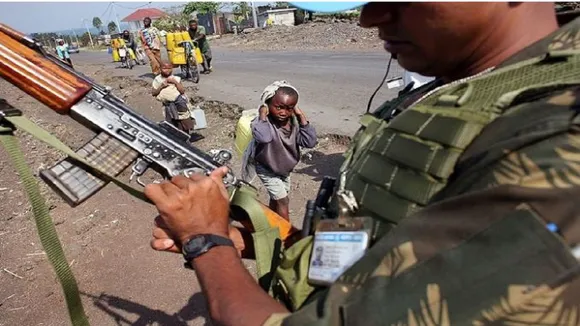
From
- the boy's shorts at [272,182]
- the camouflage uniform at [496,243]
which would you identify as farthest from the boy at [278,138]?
the camouflage uniform at [496,243]

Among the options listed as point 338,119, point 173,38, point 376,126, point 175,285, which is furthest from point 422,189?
point 173,38

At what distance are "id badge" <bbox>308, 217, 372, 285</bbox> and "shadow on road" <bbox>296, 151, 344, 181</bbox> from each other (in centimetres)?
403

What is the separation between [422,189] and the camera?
2.79 feet

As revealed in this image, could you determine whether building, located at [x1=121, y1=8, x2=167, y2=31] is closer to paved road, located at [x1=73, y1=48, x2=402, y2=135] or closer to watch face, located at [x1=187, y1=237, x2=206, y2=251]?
paved road, located at [x1=73, y1=48, x2=402, y2=135]

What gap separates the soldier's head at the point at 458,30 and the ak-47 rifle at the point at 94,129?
1.13 metres

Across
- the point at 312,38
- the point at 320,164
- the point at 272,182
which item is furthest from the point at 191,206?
the point at 312,38

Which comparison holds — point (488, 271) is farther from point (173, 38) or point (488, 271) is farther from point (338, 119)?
point (173, 38)

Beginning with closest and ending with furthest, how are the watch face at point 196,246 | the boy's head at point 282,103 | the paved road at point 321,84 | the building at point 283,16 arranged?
the watch face at point 196,246 < the boy's head at point 282,103 < the paved road at point 321,84 < the building at point 283,16

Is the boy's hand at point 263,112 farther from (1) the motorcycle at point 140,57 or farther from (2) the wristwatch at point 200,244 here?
(1) the motorcycle at point 140,57

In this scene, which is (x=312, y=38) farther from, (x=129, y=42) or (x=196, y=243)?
(x=196, y=243)

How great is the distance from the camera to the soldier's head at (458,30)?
855mm

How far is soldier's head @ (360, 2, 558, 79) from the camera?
86cm

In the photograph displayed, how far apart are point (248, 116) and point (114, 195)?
Answer: 202 cm

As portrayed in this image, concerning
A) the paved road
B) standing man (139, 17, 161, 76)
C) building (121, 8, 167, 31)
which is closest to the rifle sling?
the paved road
